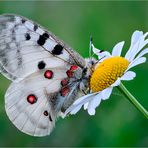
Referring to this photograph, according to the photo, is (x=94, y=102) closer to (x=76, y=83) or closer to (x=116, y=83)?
(x=116, y=83)

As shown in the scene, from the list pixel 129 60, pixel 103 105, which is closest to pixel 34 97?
pixel 129 60

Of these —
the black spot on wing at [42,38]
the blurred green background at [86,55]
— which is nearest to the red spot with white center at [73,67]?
the black spot on wing at [42,38]

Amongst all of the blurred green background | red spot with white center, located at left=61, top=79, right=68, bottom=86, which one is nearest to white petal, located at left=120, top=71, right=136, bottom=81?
red spot with white center, located at left=61, top=79, right=68, bottom=86

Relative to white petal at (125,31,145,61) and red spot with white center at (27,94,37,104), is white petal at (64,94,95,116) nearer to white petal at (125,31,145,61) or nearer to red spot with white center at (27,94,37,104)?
white petal at (125,31,145,61)

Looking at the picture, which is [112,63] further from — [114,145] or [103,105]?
[103,105]

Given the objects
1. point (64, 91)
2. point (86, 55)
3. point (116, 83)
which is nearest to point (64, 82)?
point (64, 91)

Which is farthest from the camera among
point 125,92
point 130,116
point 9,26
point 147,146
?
point 130,116
